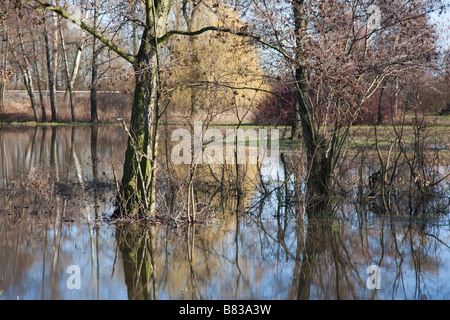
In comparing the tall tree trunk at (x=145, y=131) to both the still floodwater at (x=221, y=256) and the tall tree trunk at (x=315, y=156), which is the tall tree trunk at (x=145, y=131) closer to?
the still floodwater at (x=221, y=256)

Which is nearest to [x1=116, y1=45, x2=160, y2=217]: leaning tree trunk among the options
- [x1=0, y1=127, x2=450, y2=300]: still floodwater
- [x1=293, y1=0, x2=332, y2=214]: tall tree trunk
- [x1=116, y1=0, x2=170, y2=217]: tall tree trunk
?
[x1=116, y1=0, x2=170, y2=217]: tall tree trunk

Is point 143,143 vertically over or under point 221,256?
over

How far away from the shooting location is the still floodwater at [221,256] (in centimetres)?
588

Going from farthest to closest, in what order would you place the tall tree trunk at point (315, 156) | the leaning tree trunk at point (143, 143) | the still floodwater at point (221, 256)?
the tall tree trunk at point (315, 156)
the leaning tree trunk at point (143, 143)
the still floodwater at point (221, 256)

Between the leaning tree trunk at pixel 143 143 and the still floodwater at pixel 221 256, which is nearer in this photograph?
the still floodwater at pixel 221 256

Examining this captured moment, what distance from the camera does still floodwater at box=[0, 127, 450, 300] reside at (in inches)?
→ 232

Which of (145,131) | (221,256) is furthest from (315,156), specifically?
(221,256)

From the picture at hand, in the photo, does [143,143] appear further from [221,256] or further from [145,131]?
[221,256]

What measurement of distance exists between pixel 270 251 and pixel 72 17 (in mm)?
4890

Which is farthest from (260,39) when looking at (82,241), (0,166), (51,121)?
(51,121)

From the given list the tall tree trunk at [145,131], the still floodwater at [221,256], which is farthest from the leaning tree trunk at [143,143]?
the still floodwater at [221,256]

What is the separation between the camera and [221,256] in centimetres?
734

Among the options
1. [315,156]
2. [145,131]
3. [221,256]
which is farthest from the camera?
[315,156]

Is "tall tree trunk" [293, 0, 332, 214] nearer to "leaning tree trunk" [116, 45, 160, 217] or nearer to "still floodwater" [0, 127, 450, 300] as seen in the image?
"still floodwater" [0, 127, 450, 300]
